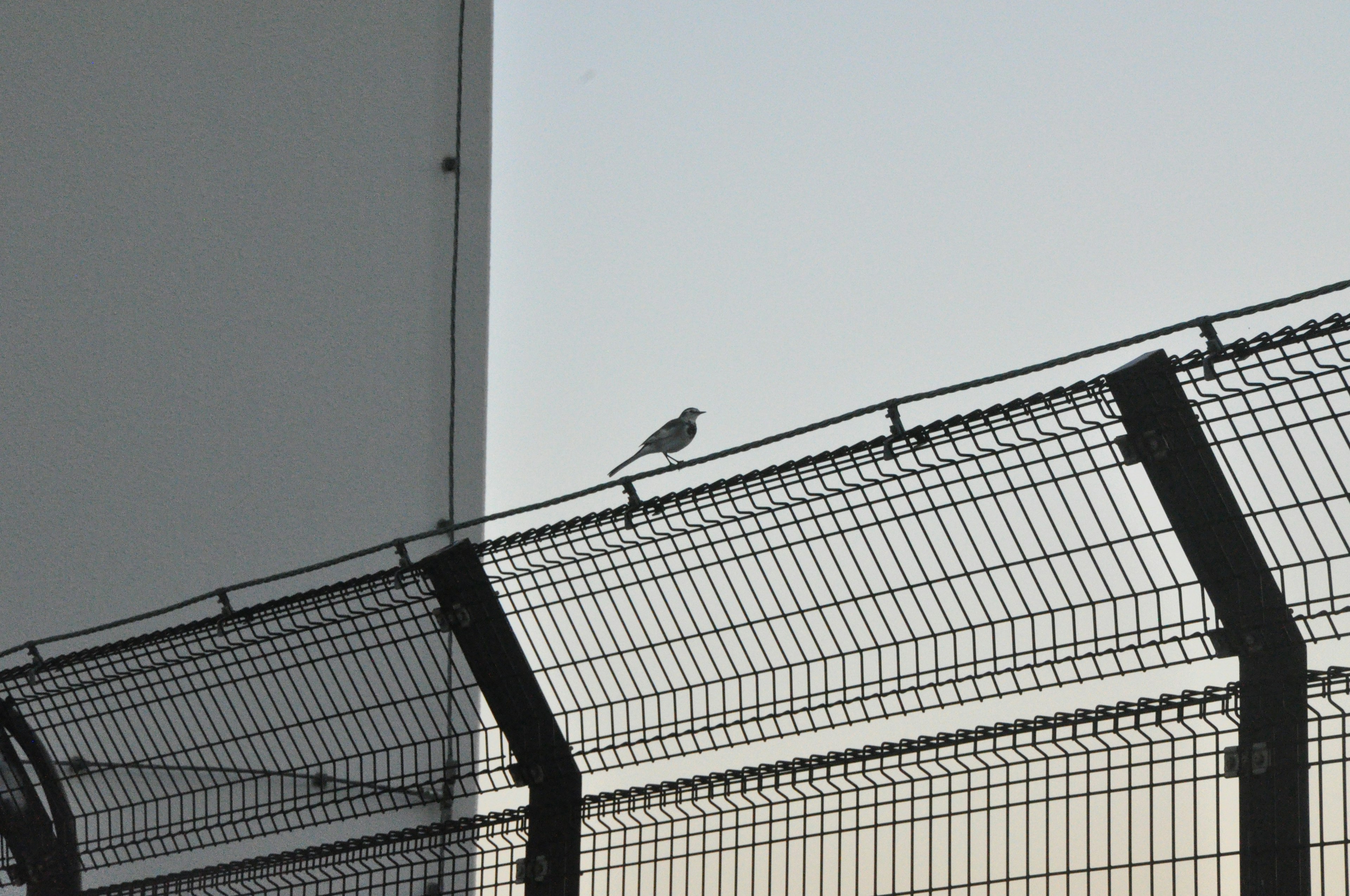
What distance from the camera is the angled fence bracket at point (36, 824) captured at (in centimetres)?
356

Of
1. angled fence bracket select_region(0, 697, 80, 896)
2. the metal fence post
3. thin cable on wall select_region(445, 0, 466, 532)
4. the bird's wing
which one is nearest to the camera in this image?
the metal fence post

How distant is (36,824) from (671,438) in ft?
6.68

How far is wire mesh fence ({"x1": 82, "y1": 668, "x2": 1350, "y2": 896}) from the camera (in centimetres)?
200

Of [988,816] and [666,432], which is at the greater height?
[666,432]

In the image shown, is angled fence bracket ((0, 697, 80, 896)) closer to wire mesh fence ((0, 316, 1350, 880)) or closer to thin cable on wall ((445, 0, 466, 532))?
wire mesh fence ((0, 316, 1350, 880))

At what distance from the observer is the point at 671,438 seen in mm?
5031

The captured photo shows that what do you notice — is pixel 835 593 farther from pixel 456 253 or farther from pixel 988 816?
pixel 456 253

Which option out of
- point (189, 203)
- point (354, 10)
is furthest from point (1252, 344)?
point (354, 10)

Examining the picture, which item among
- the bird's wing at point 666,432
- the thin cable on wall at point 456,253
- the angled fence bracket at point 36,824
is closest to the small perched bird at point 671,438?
the bird's wing at point 666,432

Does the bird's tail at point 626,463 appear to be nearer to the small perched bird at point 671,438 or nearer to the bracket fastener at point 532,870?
the small perched bird at point 671,438

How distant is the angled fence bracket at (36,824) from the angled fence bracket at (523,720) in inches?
45.1

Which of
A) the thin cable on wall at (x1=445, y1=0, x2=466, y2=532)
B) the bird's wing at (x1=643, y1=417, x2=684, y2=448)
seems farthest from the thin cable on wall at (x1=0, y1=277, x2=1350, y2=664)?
the thin cable on wall at (x1=445, y1=0, x2=466, y2=532)

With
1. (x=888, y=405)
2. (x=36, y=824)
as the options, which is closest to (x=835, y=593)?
(x=888, y=405)

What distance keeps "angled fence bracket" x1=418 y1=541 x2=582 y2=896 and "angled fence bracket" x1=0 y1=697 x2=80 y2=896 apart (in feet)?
3.76
